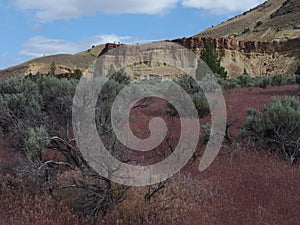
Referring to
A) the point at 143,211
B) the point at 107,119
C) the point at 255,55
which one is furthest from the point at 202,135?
the point at 255,55

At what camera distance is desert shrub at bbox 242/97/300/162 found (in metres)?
6.69

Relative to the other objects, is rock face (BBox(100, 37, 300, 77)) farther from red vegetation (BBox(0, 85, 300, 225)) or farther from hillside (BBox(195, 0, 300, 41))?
red vegetation (BBox(0, 85, 300, 225))

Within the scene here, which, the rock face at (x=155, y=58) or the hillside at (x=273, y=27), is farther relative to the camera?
the hillside at (x=273, y=27)

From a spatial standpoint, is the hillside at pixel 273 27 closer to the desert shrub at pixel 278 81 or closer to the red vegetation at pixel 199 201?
the desert shrub at pixel 278 81

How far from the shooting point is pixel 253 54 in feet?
170

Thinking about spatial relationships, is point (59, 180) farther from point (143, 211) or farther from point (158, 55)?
point (158, 55)

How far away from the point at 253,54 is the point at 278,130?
47281 mm

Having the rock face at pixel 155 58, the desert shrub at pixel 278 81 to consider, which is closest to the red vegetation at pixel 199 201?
the desert shrub at pixel 278 81

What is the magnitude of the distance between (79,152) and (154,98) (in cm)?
1079

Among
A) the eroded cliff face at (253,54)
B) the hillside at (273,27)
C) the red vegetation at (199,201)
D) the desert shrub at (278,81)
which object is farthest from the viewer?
the hillside at (273,27)

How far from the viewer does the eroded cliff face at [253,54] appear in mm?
49031

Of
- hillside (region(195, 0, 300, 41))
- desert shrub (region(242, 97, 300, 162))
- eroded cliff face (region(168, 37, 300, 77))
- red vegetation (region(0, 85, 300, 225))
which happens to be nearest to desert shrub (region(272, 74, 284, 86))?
desert shrub (region(242, 97, 300, 162))

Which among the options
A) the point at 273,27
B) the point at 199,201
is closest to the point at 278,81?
the point at 199,201

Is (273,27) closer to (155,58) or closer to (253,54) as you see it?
(253,54)
